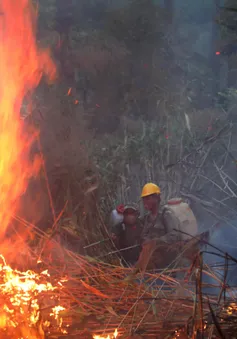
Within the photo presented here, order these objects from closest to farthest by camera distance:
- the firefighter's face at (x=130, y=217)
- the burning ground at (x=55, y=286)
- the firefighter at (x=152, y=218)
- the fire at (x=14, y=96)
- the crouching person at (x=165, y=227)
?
the burning ground at (x=55, y=286) < the fire at (x=14, y=96) < the crouching person at (x=165, y=227) < the firefighter at (x=152, y=218) < the firefighter's face at (x=130, y=217)

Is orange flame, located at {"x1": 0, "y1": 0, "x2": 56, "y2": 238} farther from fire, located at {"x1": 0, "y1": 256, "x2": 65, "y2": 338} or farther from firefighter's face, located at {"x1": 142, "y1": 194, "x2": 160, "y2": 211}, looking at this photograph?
firefighter's face, located at {"x1": 142, "y1": 194, "x2": 160, "y2": 211}

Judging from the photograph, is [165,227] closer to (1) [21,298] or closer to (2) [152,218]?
(2) [152,218]

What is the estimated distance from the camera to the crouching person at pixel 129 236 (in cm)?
584

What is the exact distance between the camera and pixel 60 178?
5.34 m

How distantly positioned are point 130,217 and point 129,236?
0.26 meters

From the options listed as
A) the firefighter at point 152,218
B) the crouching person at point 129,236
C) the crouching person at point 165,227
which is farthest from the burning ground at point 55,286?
the firefighter at point 152,218

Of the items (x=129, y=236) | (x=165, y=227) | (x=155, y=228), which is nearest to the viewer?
(x=165, y=227)

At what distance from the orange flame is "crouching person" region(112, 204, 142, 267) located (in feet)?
4.89

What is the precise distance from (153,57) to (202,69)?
11.9 feet

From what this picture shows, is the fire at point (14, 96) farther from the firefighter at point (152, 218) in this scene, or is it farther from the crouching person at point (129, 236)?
the firefighter at point (152, 218)

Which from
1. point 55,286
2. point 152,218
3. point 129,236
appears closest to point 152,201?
point 152,218

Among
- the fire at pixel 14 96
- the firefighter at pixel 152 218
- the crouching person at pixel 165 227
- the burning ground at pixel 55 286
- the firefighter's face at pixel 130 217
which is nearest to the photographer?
the burning ground at pixel 55 286

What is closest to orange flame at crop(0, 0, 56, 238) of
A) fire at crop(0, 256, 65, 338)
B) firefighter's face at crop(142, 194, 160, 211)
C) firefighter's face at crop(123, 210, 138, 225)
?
fire at crop(0, 256, 65, 338)

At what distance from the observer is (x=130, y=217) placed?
19.2 ft
